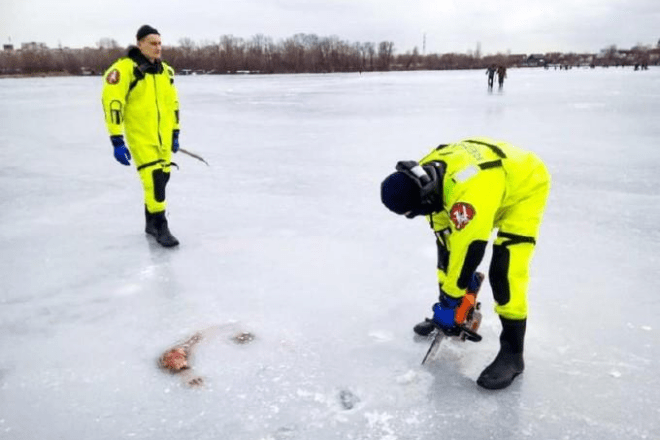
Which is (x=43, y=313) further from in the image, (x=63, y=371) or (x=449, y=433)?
(x=449, y=433)

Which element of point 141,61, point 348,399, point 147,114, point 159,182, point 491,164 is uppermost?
point 141,61

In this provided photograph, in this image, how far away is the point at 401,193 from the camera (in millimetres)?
1878

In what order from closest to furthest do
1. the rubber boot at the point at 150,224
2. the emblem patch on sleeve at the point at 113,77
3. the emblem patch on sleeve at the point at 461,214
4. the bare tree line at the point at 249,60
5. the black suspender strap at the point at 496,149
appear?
1. the emblem patch on sleeve at the point at 461,214
2. the black suspender strap at the point at 496,149
3. the emblem patch on sleeve at the point at 113,77
4. the rubber boot at the point at 150,224
5. the bare tree line at the point at 249,60

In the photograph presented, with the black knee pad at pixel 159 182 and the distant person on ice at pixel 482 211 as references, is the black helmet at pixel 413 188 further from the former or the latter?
the black knee pad at pixel 159 182

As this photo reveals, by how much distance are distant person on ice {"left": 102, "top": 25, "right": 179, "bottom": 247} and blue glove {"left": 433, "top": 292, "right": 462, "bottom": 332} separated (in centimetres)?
242

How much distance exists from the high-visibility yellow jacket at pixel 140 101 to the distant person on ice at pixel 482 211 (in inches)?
94.2

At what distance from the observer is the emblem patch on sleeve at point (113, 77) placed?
3488 millimetres

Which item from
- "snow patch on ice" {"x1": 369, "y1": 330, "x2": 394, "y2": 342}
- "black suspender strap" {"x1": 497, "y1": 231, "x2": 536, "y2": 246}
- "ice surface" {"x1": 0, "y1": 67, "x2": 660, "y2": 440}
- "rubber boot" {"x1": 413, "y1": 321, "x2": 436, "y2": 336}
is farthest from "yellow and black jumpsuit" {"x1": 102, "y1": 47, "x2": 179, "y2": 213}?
"black suspender strap" {"x1": 497, "y1": 231, "x2": 536, "y2": 246}

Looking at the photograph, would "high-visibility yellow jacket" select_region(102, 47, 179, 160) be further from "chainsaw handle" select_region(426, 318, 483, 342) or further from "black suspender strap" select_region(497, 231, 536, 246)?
"black suspender strap" select_region(497, 231, 536, 246)

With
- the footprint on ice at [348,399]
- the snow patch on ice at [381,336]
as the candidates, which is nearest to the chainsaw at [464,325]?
the snow patch on ice at [381,336]

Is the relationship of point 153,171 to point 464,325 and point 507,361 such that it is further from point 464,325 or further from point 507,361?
point 507,361

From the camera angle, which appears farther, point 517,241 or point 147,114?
point 147,114

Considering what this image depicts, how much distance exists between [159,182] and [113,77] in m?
0.81

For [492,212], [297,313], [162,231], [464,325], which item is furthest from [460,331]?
[162,231]
